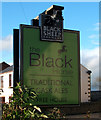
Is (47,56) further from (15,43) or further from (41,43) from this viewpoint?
(15,43)

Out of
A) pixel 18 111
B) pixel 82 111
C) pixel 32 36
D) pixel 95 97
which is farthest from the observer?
pixel 95 97

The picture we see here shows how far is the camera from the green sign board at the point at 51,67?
6.64 meters

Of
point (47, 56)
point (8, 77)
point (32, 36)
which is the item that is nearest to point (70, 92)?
point (47, 56)

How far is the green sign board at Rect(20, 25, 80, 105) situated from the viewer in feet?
21.8

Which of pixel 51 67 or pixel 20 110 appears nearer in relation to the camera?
pixel 20 110

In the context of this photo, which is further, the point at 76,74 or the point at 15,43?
the point at 76,74

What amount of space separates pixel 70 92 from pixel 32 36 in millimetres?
2028

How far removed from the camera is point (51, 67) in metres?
6.90

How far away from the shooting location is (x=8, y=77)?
23.0 meters

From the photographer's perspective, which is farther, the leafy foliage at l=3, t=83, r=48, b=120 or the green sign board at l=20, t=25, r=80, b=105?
the green sign board at l=20, t=25, r=80, b=105

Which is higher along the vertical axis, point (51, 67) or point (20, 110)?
point (51, 67)

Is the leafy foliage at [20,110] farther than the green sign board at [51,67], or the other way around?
the green sign board at [51,67]

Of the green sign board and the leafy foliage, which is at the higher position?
the green sign board

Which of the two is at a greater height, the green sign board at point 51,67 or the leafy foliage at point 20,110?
the green sign board at point 51,67
